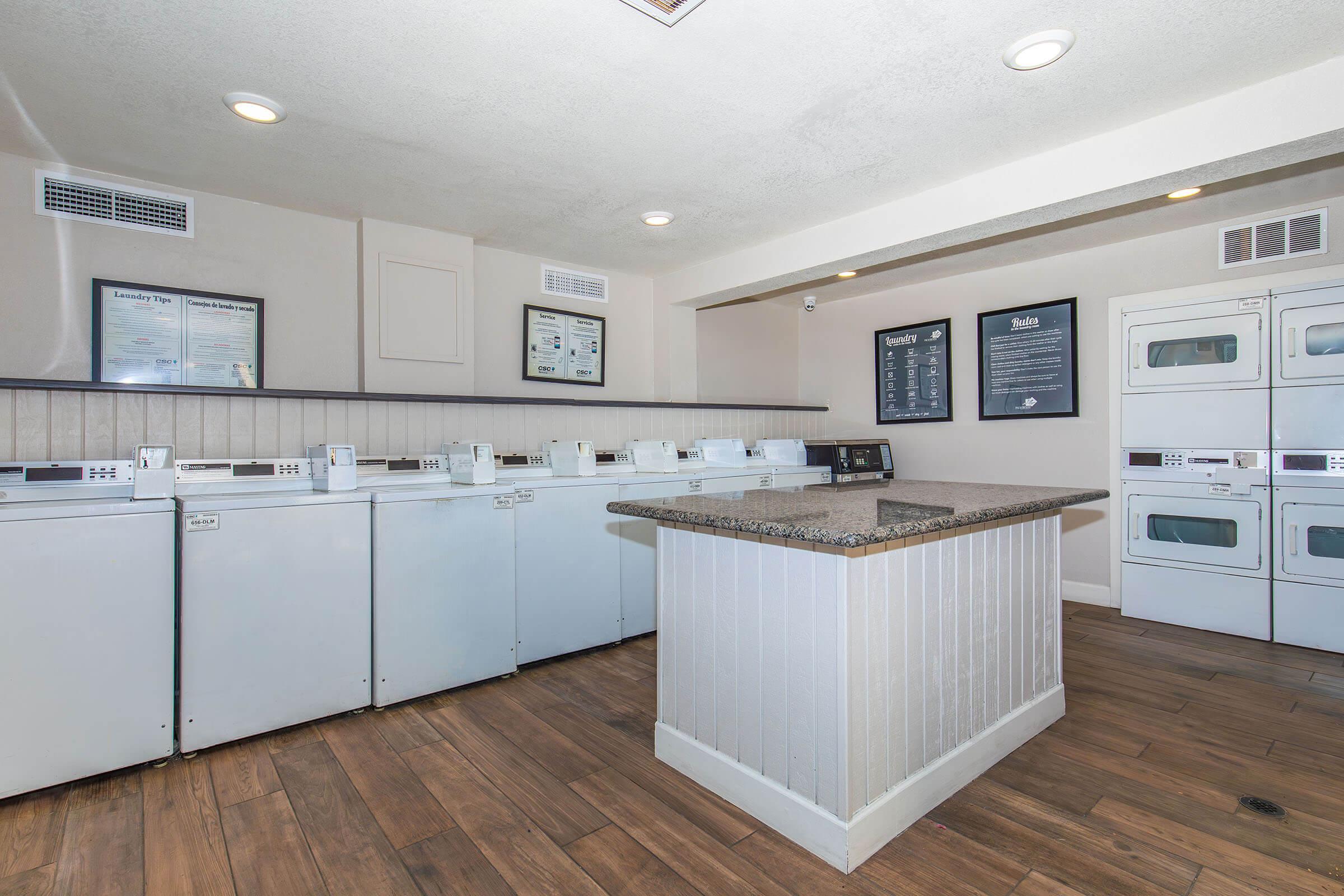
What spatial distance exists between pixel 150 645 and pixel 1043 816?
2936mm

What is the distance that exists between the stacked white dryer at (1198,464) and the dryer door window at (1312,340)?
8 cm

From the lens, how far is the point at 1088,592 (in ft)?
13.8

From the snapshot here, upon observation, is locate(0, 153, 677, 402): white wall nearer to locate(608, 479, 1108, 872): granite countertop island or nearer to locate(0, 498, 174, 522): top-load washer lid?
locate(0, 498, 174, 522): top-load washer lid

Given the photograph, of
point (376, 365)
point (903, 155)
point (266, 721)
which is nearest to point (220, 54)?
point (376, 365)

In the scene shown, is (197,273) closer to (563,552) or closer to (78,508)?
(78,508)

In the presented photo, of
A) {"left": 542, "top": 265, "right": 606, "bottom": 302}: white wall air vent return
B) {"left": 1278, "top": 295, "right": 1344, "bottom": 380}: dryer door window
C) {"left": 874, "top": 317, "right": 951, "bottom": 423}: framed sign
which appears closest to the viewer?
{"left": 1278, "top": 295, "right": 1344, "bottom": 380}: dryer door window

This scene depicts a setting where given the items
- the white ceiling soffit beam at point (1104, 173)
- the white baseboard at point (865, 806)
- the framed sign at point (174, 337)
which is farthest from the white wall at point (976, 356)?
the framed sign at point (174, 337)

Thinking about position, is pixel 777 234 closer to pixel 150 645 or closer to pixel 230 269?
pixel 230 269

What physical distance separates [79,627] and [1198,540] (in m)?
5.23

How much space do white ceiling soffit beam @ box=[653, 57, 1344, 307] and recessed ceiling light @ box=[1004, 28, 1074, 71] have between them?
2.33 ft

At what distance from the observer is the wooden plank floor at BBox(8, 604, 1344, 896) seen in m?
1.61

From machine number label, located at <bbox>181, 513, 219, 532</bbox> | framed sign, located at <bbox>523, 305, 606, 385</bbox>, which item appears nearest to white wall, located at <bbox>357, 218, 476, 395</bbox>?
framed sign, located at <bbox>523, 305, 606, 385</bbox>

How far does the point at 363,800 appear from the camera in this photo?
1979 mm

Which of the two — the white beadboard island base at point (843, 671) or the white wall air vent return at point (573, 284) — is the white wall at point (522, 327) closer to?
the white wall air vent return at point (573, 284)
